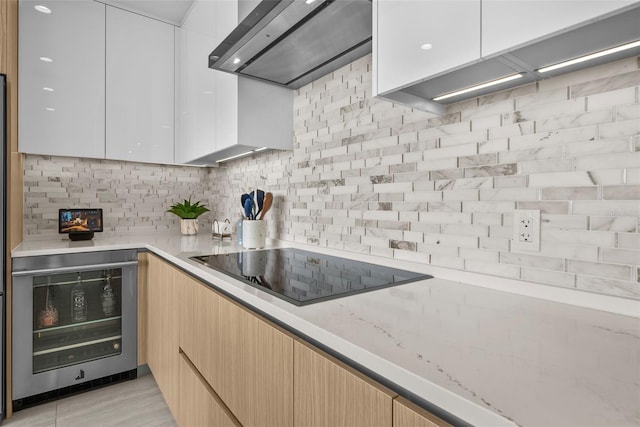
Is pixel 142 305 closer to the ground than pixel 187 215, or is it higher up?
closer to the ground

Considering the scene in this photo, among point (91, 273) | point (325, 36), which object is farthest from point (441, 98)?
point (91, 273)

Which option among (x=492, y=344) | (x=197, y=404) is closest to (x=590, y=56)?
Result: (x=492, y=344)

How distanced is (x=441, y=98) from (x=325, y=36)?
1.99ft

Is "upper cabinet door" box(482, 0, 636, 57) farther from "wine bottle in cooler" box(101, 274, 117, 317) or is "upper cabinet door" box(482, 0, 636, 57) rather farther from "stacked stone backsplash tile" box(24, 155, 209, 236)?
"stacked stone backsplash tile" box(24, 155, 209, 236)

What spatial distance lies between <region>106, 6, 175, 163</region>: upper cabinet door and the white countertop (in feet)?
6.75

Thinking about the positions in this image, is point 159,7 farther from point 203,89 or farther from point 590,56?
point 590,56

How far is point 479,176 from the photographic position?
3.79 feet

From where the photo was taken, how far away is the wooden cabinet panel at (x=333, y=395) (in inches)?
24.3

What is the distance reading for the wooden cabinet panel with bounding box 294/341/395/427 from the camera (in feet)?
2.03

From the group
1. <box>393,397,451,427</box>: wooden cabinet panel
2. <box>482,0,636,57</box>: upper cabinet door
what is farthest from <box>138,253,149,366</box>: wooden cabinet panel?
<box>482,0,636,57</box>: upper cabinet door

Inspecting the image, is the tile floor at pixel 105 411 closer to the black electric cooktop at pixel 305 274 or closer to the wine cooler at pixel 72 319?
the wine cooler at pixel 72 319

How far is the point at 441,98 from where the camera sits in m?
1.17

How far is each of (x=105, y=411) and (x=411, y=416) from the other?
2.18m

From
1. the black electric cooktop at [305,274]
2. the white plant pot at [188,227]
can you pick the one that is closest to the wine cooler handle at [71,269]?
the white plant pot at [188,227]
